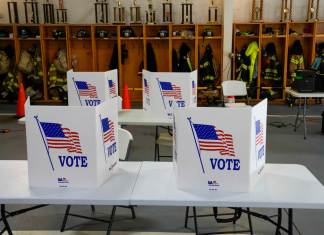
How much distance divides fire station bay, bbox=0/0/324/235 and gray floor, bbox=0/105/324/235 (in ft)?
0.05

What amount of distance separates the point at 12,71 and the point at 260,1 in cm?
547

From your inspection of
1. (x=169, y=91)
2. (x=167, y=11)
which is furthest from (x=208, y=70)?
(x=169, y=91)

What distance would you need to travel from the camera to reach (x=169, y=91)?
3.73 meters

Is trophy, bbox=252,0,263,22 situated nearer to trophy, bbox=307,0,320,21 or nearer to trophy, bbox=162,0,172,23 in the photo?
trophy, bbox=307,0,320,21

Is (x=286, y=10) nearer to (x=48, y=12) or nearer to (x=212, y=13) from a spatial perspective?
(x=212, y=13)

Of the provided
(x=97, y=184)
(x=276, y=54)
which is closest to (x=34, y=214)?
(x=97, y=184)

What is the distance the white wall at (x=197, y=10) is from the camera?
805 centimetres

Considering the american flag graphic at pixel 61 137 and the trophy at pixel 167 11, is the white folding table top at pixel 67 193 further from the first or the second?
the trophy at pixel 167 11

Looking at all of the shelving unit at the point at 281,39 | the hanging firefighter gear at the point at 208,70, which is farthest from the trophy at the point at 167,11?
the shelving unit at the point at 281,39

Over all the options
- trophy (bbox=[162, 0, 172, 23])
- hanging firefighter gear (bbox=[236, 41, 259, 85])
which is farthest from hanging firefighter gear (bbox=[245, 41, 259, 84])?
trophy (bbox=[162, 0, 172, 23])

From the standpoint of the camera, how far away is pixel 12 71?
8.27 metres

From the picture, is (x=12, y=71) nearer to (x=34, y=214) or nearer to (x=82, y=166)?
(x=34, y=214)

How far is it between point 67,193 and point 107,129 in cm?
39

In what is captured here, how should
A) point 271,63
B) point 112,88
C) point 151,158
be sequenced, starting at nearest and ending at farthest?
point 112,88, point 151,158, point 271,63
